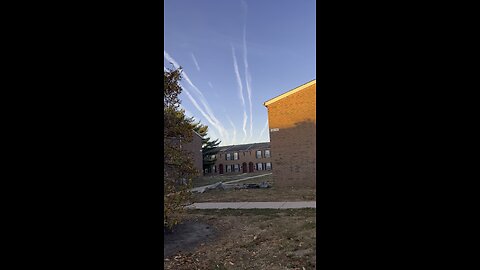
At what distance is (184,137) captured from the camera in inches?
294

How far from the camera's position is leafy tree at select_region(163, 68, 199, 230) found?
6.79m

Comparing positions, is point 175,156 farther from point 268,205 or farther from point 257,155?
point 257,155

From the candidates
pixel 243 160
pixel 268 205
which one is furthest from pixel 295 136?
pixel 243 160

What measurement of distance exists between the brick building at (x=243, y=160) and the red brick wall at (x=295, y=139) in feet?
94.8

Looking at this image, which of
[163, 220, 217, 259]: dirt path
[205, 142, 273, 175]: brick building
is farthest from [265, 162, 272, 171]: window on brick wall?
[163, 220, 217, 259]: dirt path

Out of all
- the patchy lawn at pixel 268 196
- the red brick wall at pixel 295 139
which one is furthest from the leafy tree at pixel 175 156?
the red brick wall at pixel 295 139

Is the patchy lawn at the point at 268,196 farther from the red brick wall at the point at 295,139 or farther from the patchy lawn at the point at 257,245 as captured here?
the patchy lawn at the point at 257,245

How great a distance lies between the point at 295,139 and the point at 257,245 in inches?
450

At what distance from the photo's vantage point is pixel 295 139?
1719 cm

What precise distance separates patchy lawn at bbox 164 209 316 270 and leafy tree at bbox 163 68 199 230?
121 centimetres

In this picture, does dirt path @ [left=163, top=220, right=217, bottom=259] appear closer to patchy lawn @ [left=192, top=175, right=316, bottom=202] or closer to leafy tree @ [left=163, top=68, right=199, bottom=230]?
leafy tree @ [left=163, top=68, right=199, bottom=230]
